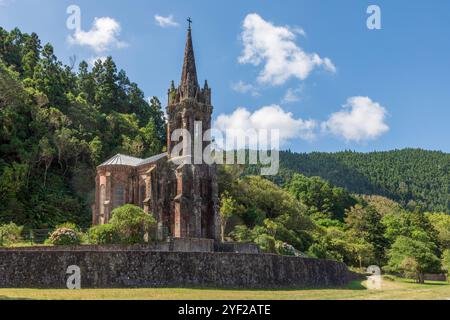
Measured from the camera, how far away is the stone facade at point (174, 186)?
177 feet

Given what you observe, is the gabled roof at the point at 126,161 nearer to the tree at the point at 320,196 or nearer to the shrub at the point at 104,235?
the shrub at the point at 104,235

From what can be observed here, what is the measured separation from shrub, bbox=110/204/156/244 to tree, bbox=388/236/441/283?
3808cm

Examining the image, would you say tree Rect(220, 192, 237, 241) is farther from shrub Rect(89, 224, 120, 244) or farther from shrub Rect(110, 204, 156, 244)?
A: shrub Rect(89, 224, 120, 244)

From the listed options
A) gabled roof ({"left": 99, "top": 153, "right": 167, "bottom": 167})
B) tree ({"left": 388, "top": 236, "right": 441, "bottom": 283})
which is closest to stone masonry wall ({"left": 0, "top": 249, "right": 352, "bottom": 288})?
gabled roof ({"left": 99, "top": 153, "right": 167, "bottom": 167})

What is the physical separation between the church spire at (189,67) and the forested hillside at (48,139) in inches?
737

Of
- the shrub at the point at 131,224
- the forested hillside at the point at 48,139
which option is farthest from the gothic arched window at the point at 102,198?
the shrub at the point at 131,224

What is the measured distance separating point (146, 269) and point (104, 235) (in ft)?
29.3

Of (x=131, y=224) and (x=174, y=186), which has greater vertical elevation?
(x=174, y=186)

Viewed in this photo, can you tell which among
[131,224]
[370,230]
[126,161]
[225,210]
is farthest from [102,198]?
[370,230]

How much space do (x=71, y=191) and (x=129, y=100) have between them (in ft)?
123

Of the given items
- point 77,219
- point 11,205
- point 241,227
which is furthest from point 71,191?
point 241,227

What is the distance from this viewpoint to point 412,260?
6675cm

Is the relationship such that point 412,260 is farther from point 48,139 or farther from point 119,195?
point 48,139

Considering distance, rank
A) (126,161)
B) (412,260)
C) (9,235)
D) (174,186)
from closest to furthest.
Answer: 1. (9,235)
2. (174,186)
3. (126,161)
4. (412,260)
